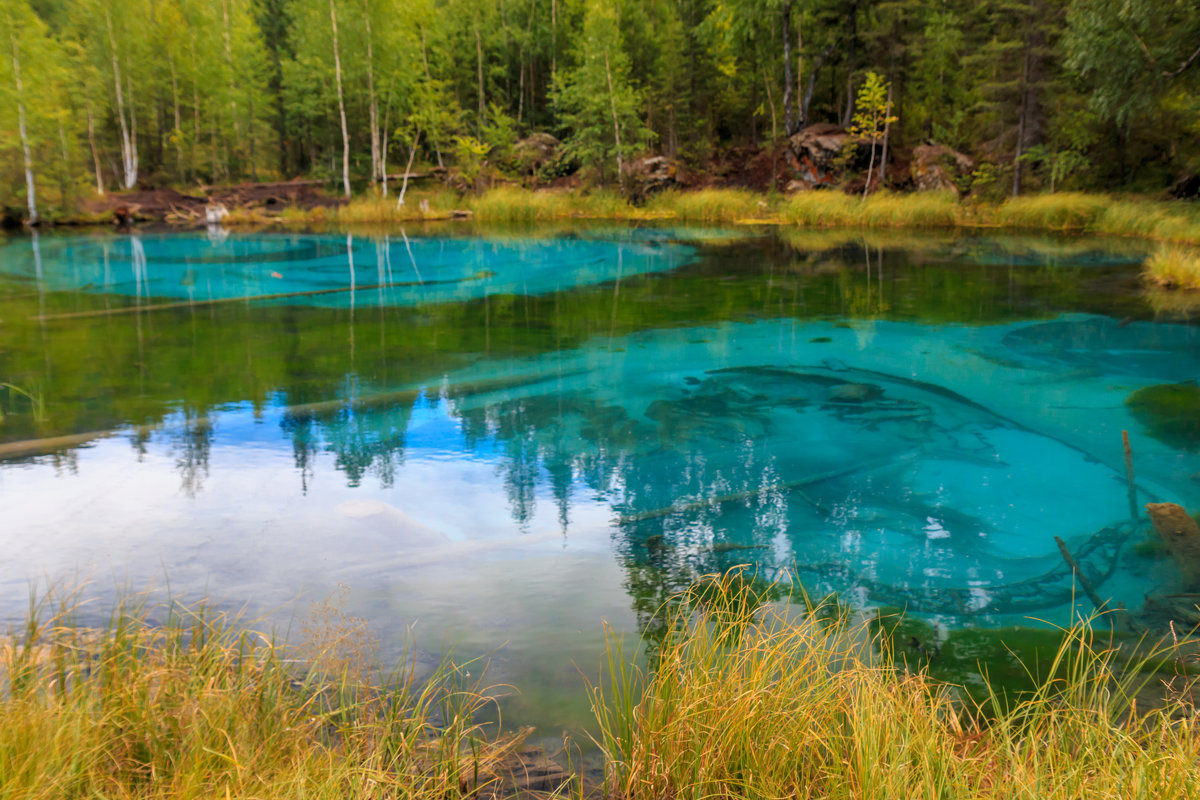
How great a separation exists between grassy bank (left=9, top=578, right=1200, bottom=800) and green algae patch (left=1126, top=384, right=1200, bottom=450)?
14.7 ft

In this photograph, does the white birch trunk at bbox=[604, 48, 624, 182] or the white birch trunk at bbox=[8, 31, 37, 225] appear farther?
the white birch trunk at bbox=[604, 48, 624, 182]

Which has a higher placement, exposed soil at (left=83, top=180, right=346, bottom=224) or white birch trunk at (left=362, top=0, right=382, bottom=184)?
white birch trunk at (left=362, top=0, right=382, bottom=184)

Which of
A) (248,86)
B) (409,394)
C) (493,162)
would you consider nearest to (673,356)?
(409,394)

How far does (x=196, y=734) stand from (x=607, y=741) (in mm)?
1172

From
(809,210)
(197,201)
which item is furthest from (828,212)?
(197,201)

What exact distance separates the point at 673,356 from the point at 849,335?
2548 mm

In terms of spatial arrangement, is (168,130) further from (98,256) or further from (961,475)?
(961,475)

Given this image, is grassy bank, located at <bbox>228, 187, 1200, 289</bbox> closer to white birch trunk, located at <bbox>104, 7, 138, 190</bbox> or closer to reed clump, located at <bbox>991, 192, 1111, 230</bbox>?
reed clump, located at <bbox>991, 192, 1111, 230</bbox>

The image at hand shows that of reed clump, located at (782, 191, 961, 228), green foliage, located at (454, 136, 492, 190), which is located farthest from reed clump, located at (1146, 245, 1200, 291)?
green foliage, located at (454, 136, 492, 190)

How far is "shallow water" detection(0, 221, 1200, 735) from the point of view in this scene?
406 cm

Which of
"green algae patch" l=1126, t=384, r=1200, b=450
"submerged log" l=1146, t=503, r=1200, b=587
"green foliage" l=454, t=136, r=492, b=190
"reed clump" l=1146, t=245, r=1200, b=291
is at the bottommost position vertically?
"submerged log" l=1146, t=503, r=1200, b=587

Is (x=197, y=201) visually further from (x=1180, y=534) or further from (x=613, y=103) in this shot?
(x=1180, y=534)

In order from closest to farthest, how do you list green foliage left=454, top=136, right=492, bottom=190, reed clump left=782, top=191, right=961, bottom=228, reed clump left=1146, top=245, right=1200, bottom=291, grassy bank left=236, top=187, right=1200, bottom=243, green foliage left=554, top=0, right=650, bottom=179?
Answer: reed clump left=1146, top=245, right=1200, bottom=291 → grassy bank left=236, top=187, right=1200, bottom=243 → reed clump left=782, top=191, right=961, bottom=228 → green foliage left=554, top=0, right=650, bottom=179 → green foliage left=454, top=136, right=492, bottom=190

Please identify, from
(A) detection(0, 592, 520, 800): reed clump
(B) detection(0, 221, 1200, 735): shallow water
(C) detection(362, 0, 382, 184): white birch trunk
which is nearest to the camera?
(A) detection(0, 592, 520, 800): reed clump
